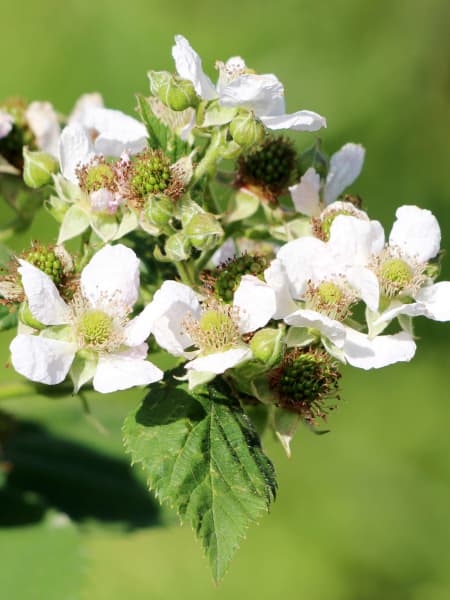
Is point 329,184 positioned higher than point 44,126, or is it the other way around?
point 44,126

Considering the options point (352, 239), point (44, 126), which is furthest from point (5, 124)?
point (352, 239)

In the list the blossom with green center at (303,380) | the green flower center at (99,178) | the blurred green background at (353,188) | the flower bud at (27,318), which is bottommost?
the blurred green background at (353,188)

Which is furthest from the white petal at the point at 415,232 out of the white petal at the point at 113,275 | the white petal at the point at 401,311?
the white petal at the point at 113,275

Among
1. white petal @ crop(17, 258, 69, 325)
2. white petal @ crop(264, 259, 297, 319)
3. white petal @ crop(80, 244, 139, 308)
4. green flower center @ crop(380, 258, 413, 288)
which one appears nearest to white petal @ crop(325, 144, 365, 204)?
green flower center @ crop(380, 258, 413, 288)

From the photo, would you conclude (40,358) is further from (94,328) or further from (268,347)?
(268,347)

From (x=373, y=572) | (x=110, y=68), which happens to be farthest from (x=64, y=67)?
(x=373, y=572)

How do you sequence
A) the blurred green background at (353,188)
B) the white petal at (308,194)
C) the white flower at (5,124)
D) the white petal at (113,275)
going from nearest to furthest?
the white petal at (113,275)
the white petal at (308,194)
the white flower at (5,124)
the blurred green background at (353,188)

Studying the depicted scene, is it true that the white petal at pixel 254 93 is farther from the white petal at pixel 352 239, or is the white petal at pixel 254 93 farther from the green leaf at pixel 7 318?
the green leaf at pixel 7 318

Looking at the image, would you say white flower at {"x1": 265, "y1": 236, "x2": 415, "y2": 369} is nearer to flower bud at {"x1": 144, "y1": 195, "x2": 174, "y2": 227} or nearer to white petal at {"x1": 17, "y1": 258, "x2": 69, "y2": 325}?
flower bud at {"x1": 144, "y1": 195, "x2": 174, "y2": 227}
